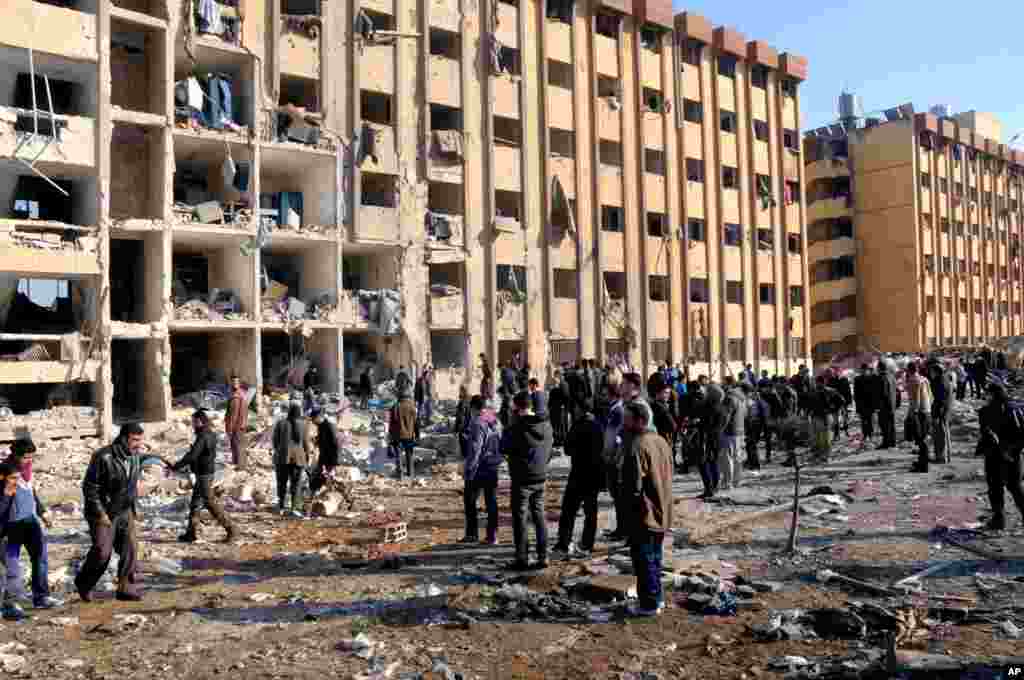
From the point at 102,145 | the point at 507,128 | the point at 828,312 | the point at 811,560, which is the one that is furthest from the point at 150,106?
the point at 828,312

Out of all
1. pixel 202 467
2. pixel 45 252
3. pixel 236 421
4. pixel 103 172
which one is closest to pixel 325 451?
pixel 202 467

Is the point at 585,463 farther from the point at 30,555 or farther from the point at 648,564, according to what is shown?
the point at 30,555

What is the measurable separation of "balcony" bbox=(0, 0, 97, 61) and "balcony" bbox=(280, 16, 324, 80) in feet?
18.7

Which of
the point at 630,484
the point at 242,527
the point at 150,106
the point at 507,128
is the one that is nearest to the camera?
the point at 630,484

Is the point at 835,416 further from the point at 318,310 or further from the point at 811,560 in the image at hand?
the point at 318,310

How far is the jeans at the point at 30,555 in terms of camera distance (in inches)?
271

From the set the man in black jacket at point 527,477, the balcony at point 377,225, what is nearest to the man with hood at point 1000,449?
the man in black jacket at point 527,477

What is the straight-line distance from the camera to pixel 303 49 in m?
24.5

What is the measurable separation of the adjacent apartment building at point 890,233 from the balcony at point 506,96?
29908mm

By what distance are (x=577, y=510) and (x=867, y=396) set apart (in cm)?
999

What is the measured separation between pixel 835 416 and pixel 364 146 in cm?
1623

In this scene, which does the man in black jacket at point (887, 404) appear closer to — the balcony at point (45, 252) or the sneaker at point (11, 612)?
the sneaker at point (11, 612)

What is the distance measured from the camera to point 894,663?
5043 millimetres

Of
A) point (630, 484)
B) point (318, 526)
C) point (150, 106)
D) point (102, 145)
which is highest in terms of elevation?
point (150, 106)
